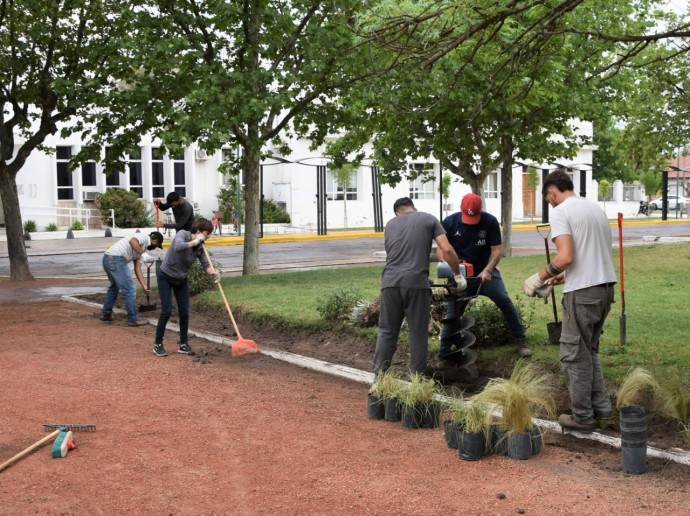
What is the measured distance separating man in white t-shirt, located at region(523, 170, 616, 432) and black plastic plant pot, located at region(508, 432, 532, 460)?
0.69 m

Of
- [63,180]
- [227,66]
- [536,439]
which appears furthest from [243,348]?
[63,180]

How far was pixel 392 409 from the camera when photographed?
7488 millimetres

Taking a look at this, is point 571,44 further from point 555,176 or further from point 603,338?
point 555,176

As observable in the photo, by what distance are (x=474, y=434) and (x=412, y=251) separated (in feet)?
6.73

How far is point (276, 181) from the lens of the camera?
142 feet

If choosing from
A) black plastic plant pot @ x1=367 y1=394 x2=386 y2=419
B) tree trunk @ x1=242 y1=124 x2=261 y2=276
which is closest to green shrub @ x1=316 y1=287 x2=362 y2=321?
black plastic plant pot @ x1=367 y1=394 x2=386 y2=419

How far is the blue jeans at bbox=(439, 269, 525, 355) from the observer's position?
28.6 ft

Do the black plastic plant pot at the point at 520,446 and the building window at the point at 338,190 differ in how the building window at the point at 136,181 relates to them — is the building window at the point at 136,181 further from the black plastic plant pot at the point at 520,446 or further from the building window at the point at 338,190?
the black plastic plant pot at the point at 520,446

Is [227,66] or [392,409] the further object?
[227,66]

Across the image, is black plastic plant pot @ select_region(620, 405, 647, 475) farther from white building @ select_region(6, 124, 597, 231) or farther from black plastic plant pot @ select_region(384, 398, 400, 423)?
white building @ select_region(6, 124, 597, 231)

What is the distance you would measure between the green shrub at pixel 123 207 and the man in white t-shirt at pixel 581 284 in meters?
33.3

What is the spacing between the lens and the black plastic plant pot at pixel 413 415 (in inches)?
285

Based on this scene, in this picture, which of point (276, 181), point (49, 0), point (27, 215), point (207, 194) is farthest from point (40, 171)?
point (49, 0)

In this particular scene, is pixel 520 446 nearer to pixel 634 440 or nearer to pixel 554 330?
pixel 634 440
